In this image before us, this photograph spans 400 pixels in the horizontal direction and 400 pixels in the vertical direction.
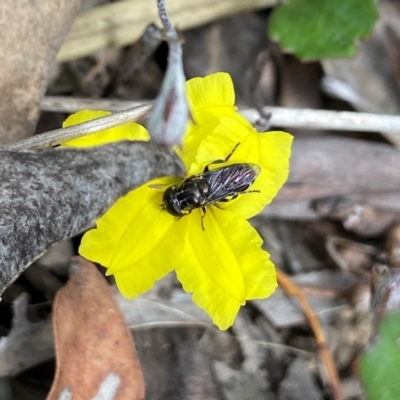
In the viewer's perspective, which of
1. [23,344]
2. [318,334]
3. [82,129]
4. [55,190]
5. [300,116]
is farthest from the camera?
[318,334]

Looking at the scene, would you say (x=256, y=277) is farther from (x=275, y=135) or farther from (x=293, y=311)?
(x=293, y=311)

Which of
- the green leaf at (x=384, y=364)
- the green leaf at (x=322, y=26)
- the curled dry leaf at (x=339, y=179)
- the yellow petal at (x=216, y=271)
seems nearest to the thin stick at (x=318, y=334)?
the curled dry leaf at (x=339, y=179)

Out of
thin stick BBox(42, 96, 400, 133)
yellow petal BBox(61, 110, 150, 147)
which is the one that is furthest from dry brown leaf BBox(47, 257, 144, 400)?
thin stick BBox(42, 96, 400, 133)

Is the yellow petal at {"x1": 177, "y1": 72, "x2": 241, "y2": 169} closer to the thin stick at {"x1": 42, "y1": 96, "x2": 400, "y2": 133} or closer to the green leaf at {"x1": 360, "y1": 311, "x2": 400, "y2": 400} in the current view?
the thin stick at {"x1": 42, "y1": 96, "x2": 400, "y2": 133}

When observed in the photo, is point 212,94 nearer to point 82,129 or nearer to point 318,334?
point 82,129

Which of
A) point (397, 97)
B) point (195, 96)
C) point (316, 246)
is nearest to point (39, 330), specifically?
point (195, 96)

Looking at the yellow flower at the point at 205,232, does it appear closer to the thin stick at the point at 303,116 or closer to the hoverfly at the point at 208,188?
the hoverfly at the point at 208,188

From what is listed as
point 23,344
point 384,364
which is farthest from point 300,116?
point 23,344
